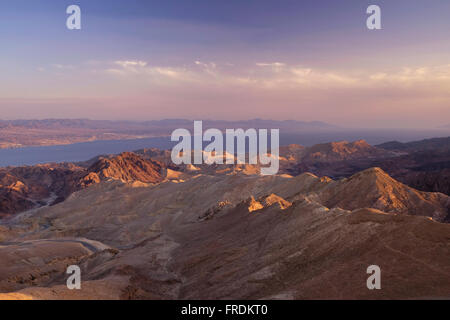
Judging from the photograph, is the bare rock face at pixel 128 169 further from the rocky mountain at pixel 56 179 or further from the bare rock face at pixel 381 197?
the bare rock face at pixel 381 197

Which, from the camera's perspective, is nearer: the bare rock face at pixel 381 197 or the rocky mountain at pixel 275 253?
the rocky mountain at pixel 275 253

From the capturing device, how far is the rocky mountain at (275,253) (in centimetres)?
1457

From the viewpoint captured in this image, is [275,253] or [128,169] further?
[128,169]

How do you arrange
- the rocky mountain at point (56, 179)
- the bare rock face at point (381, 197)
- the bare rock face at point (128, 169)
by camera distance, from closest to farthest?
the bare rock face at point (381, 197)
the rocky mountain at point (56, 179)
the bare rock face at point (128, 169)

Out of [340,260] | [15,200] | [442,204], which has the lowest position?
[15,200]

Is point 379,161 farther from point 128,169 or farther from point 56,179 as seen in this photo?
point 56,179

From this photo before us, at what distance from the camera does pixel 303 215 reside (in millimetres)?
24359

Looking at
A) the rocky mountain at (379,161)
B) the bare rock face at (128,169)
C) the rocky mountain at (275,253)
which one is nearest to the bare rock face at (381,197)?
the rocky mountain at (275,253)

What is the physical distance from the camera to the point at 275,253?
64.8 ft

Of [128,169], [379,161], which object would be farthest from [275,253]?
[379,161]

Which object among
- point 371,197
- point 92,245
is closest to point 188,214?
point 92,245

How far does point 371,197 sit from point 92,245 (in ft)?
112
